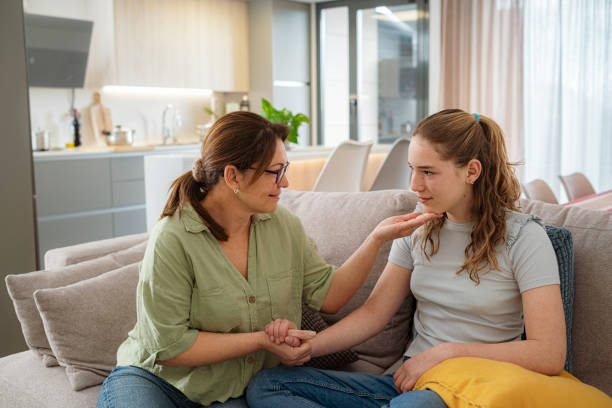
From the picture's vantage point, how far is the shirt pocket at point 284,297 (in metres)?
1.45

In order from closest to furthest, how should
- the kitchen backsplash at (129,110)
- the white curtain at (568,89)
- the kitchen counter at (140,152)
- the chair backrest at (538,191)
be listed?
1. the chair backrest at (538,191)
2. the kitchen counter at (140,152)
3. the white curtain at (568,89)
4. the kitchen backsplash at (129,110)

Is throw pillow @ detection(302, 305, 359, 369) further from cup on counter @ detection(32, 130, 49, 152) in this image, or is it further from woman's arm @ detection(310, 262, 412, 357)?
cup on counter @ detection(32, 130, 49, 152)

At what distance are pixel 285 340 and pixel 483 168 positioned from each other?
0.63 meters

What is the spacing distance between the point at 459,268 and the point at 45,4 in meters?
4.63

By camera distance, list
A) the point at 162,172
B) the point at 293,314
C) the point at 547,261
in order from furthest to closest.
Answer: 1. the point at 162,172
2. the point at 293,314
3. the point at 547,261

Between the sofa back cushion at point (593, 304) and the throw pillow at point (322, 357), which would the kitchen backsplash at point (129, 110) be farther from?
the sofa back cushion at point (593, 304)

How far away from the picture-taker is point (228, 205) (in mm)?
1437

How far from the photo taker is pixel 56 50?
15.9 feet

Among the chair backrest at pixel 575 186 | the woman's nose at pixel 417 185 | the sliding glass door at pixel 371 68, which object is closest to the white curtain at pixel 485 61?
the sliding glass door at pixel 371 68

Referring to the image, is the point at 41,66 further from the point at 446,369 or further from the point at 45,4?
the point at 446,369

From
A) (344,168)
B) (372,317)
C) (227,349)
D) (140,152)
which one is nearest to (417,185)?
(372,317)

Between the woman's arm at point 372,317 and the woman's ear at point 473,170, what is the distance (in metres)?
0.31

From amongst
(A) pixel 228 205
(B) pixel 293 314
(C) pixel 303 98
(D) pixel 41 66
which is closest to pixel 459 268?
(B) pixel 293 314

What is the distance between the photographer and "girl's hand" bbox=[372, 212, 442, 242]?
4.53 feet
